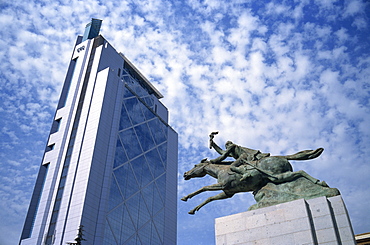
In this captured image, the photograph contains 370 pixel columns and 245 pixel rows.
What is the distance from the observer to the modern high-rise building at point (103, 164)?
4784cm

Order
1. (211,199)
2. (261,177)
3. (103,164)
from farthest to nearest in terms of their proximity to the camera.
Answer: (103,164) < (211,199) < (261,177)

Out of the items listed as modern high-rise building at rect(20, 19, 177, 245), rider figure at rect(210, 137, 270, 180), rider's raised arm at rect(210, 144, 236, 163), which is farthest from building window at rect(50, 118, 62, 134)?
rider's raised arm at rect(210, 144, 236, 163)

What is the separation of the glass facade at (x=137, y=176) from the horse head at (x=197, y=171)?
3852cm

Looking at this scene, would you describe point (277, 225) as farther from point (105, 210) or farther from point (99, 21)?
point (99, 21)

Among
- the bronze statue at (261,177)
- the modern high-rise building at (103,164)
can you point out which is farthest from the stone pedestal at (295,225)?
the modern high-rise building at (103,164)

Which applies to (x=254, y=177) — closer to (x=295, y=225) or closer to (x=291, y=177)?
(x=291, y=177)

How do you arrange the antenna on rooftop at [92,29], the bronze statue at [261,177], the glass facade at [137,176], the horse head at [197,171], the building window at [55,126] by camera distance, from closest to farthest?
1. the bronze statue at [261,177]
2. the horse head at [197,171]
3. the glass facade at [137,176]
4. the building window at [55,126]
5. the antenna on rooftop at [92,29]

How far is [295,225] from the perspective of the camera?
10391 millimetres

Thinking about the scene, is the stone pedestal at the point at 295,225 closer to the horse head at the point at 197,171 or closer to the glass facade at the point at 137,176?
the horse head at the point at 197,171

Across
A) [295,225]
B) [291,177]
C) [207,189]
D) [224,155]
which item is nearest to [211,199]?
[207,189]

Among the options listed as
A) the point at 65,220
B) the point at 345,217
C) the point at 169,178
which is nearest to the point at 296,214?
the point at 345,217

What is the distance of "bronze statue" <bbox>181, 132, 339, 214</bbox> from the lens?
1137cm

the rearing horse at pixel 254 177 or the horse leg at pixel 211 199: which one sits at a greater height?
the rearing horse at pixel 254 177

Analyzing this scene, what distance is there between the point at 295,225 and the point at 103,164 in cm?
4677
